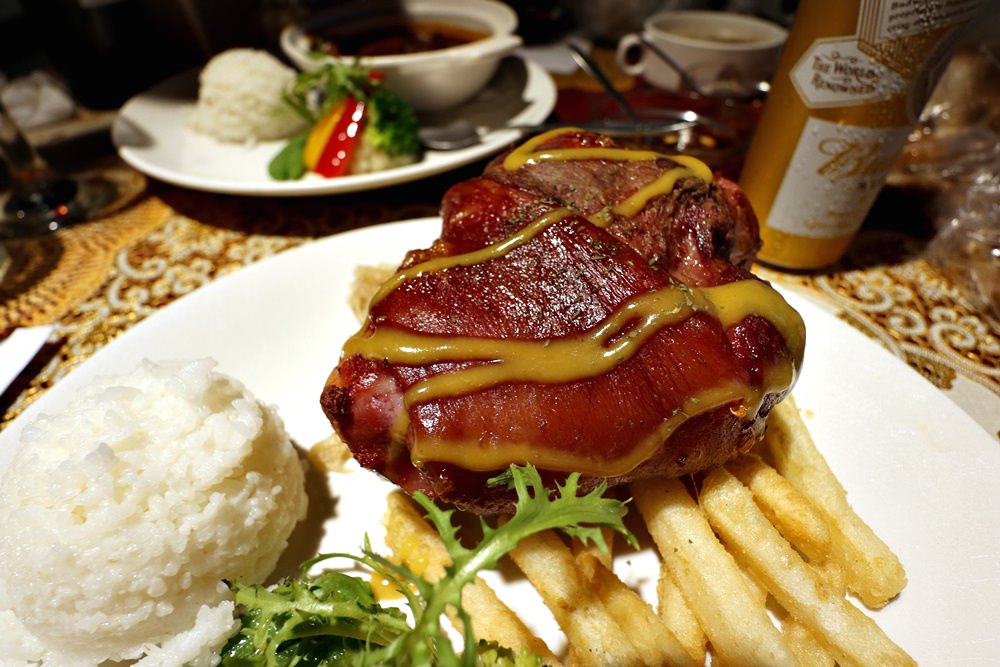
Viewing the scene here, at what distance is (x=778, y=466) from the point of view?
1.95 meters

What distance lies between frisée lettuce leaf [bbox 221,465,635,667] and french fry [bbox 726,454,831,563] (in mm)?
525

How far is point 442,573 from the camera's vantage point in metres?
1.73

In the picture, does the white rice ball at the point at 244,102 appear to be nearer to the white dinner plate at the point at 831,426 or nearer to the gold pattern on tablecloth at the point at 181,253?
the gold pattern on tablecloth at the point at 181,253

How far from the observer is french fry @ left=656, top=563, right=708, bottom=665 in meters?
A: 1.60

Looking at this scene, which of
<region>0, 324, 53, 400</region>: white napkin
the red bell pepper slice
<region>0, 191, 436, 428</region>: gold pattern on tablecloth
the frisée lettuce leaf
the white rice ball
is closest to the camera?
the frisée lettuce leaf

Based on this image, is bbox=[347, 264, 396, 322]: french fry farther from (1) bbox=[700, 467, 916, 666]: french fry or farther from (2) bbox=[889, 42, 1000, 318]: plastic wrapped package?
(2) bbox=[889, 42, 1000, 318]: plastic wrapped package

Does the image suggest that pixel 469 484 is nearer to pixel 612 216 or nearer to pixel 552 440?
pixel 552 440

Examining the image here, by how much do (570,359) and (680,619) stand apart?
0.78 metres

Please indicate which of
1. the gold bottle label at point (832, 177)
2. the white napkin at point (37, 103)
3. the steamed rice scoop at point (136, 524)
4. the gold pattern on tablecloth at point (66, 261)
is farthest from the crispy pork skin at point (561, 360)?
the white napkin at point (37, 103)

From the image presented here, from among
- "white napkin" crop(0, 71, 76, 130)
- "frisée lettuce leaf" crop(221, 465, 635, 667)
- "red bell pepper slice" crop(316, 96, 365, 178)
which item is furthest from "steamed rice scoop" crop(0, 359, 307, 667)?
"white napkin" crop(0, 71, 76, 130)

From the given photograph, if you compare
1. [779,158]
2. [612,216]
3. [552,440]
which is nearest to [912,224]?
[779,158]

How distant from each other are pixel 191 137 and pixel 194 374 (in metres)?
2.83

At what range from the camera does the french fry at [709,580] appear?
1.49m

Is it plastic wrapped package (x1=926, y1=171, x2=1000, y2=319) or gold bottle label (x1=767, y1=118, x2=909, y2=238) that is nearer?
gold bottle label (x1=767, y1=118, x2=909, y2=238)
